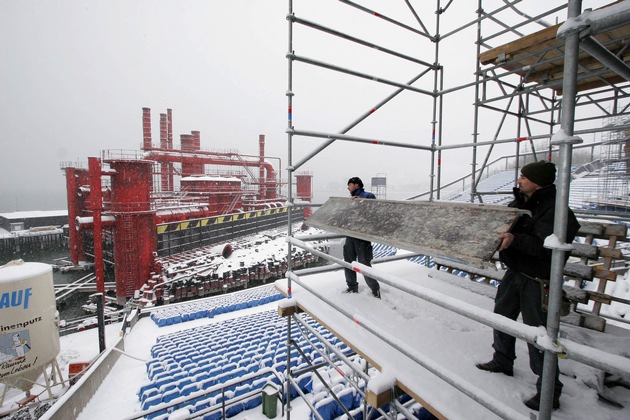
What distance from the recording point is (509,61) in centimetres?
381

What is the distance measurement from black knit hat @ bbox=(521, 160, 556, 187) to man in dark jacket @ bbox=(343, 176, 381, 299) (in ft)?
6.15

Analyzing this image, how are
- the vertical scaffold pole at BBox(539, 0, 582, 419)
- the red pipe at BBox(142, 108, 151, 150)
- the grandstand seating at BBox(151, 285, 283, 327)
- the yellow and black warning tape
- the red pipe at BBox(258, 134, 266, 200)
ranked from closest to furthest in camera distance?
the vertical scaffold pole at BBox(539, 0, 582, 419), the grandstand seating at BBox(151, 285, 283, 327), the yellow and black warning tape, the red pipe at BBox(142, 108, 151, 150), the red pipe at BBox(258, 134, 266, 200)

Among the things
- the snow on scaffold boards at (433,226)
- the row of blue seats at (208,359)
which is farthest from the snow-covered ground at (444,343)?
the row of blue seats at (208,359)

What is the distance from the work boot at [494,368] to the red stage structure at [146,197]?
1675cm

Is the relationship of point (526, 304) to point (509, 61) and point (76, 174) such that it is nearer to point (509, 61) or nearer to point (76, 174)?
point (509, 61)

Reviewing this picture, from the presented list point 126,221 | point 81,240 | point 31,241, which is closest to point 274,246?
point 126,221

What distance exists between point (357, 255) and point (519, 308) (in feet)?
6.49

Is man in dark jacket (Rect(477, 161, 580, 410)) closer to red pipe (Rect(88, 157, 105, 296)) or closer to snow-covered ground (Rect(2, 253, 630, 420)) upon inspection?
snow-covered ground (Rect(2, 253, 630, 420))

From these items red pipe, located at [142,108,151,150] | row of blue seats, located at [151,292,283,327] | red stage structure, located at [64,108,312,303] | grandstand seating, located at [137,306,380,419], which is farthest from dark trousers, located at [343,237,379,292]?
red pipe, located at [142,108,151,150]

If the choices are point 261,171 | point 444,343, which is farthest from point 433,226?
point 261,171

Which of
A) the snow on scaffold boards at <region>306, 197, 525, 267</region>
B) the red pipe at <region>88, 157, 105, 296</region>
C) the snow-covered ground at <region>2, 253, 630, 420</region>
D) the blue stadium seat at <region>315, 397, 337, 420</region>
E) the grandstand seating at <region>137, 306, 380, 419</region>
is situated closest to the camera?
the snow on scaffold boards at <region>306, 197, 525, 267</region>

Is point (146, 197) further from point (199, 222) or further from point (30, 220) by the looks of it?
point (30, 220)

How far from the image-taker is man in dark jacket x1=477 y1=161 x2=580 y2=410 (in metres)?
1.89

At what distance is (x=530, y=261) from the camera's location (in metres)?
2.06
